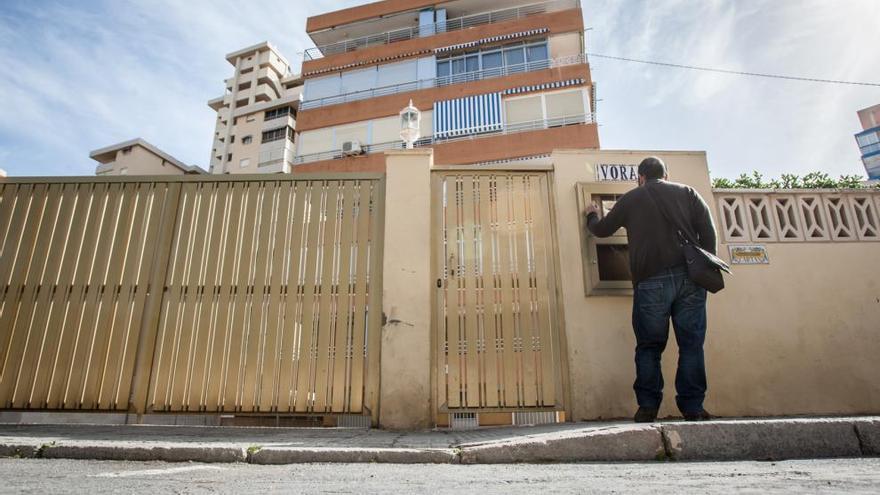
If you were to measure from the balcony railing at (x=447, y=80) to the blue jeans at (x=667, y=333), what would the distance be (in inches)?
687

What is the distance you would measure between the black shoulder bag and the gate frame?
1097mm

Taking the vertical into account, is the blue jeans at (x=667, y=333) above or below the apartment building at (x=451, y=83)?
below

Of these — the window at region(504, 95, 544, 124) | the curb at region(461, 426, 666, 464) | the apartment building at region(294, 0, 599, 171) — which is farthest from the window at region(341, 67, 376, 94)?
the curb at region(461, 426, 666, 464)

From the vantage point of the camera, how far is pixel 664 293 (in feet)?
11.9

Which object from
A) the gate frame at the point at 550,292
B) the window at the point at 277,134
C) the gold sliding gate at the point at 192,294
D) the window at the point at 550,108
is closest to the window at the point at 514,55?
the window at the point at 550,108

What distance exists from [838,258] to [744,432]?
10.1ft

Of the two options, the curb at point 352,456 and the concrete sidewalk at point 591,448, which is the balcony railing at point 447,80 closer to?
the concrete sidewalk at point 591,448

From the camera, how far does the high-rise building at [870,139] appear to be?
88688 millimetres

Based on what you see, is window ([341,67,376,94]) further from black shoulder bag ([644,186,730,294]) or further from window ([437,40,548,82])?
black shoulder bag ([644,186,730,294])

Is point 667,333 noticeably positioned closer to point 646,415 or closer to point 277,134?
point 646,415

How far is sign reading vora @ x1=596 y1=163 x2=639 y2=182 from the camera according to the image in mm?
4656

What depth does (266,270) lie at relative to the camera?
4320mm

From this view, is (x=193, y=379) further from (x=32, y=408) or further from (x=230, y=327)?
(x=32, y=408)

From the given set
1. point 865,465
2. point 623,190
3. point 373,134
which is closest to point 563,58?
point 373,134
